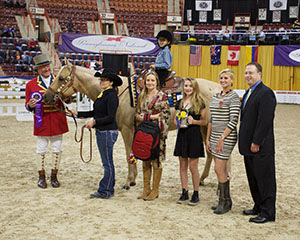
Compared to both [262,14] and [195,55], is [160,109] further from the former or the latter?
[262,14]

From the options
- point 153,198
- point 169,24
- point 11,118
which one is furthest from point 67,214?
point 169,24

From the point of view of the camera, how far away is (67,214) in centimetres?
395

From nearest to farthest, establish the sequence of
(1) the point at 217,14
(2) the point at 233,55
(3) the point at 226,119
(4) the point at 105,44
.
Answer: (3) the point at 226,119, (2) the point at 233,55, (4) the point at 105,44, (1) the point at 217,14

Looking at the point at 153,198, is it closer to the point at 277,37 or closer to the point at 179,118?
the point at 179,118

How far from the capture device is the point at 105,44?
2091 centimetres

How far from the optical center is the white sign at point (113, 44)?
20.5 meters

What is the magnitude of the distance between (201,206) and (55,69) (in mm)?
18427

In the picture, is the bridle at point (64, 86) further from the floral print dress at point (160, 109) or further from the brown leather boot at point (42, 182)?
the floral print dress at point (160, 109)

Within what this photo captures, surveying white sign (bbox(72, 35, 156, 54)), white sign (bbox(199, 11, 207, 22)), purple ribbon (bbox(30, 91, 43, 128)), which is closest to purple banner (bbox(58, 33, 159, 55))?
white sign (bbox(72, 35, 156, 54))

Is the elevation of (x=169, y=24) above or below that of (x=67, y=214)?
above

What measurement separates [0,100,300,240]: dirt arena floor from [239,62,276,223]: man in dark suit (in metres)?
0.27

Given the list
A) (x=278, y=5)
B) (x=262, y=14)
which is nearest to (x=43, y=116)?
(x=262, y=14)

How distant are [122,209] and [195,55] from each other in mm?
18007

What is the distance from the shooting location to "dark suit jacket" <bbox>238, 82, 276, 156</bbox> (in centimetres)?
361
